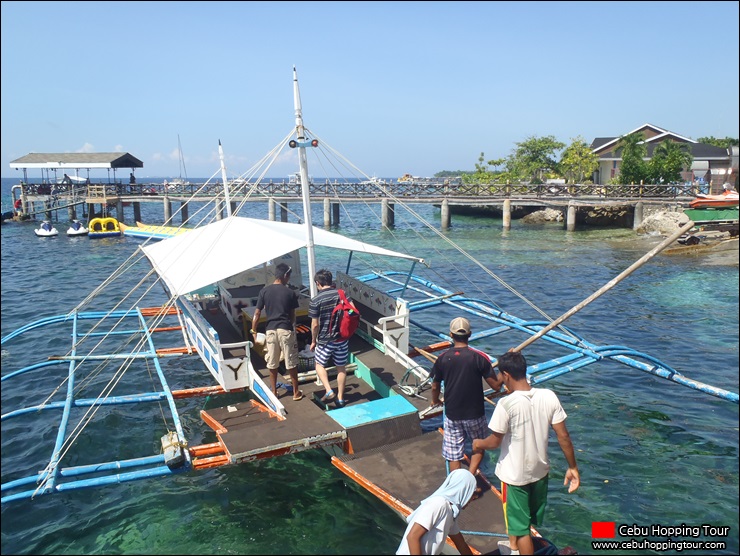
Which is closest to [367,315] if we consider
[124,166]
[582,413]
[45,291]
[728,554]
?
[582,413]

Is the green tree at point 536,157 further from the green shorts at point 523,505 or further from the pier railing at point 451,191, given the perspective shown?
the green shorts at point 523,505

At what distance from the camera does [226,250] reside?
10.8 m

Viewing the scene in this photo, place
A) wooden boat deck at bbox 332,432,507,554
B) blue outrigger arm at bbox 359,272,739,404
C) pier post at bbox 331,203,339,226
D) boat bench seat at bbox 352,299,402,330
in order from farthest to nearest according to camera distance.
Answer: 1. pier post at bbox 331,203,339,226
2. boat bench seat at bbox 352,299,402,330
3. blue outrigger arm at bbox 359,272,739,404
4. wooden boat deck at bbox 332,432,507,554

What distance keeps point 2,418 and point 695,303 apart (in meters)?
20.5

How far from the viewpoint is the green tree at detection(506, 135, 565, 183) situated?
55.3 meters

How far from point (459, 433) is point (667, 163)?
41846 mm

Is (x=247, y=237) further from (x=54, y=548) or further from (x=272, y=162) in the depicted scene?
(x=54, y=548)

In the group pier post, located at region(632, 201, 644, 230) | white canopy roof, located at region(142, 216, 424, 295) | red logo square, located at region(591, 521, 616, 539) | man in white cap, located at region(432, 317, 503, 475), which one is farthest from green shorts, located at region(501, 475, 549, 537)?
pier post, located at region(632, 201, 644, 230)

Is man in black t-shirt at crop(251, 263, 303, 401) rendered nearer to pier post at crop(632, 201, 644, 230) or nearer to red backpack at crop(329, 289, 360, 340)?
red backpack at crop(329, 289, 360, 340)

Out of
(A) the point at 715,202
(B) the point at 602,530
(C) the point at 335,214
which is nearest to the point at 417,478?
(B) the point at 602,530

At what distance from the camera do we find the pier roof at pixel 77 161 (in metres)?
43.9

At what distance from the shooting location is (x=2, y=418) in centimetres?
826

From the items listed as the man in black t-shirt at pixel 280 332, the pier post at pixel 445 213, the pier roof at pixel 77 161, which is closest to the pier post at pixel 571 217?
the pier post at pixel 445 213

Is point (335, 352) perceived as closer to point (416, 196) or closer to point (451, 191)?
point (416, 196)
